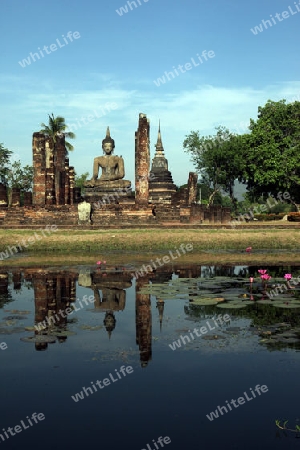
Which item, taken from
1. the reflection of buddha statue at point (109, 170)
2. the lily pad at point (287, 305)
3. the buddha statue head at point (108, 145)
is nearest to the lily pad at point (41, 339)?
the lily pad at point (287, 305)

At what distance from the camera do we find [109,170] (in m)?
32.5

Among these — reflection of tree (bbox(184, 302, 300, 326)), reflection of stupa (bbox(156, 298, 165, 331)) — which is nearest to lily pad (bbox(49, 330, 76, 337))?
reflection of stupa (bbox(156, 298, 165, 331))

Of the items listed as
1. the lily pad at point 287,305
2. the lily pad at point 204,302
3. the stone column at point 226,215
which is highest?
the stone column at point 226,215

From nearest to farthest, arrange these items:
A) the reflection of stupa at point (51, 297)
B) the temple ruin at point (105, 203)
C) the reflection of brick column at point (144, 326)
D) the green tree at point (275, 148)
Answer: the reflection of brick column at point (144, 326)
the reflection of stupa at point (51, 297)
the temple ruin at point (105, 203)
the green tree at point (275, 148)

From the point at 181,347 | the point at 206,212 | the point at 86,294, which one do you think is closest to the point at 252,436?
the point at 181,347

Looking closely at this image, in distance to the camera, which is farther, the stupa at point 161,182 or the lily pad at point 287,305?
the stupa at point 161,182

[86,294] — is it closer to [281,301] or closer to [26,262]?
[281,301]

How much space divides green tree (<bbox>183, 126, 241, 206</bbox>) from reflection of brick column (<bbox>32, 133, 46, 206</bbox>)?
23821mm

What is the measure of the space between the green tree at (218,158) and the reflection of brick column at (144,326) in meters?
39.2

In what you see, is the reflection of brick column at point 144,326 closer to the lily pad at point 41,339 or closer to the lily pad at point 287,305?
the lily pad at point 41,339

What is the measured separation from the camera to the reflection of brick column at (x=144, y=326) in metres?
6.69

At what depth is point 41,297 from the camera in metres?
10.6

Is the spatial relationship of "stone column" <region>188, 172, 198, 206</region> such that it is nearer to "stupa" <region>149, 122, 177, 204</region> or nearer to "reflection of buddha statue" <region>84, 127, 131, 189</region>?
"stupa" <region>149, 122, 177, 204</region>

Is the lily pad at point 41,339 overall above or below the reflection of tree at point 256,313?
below
